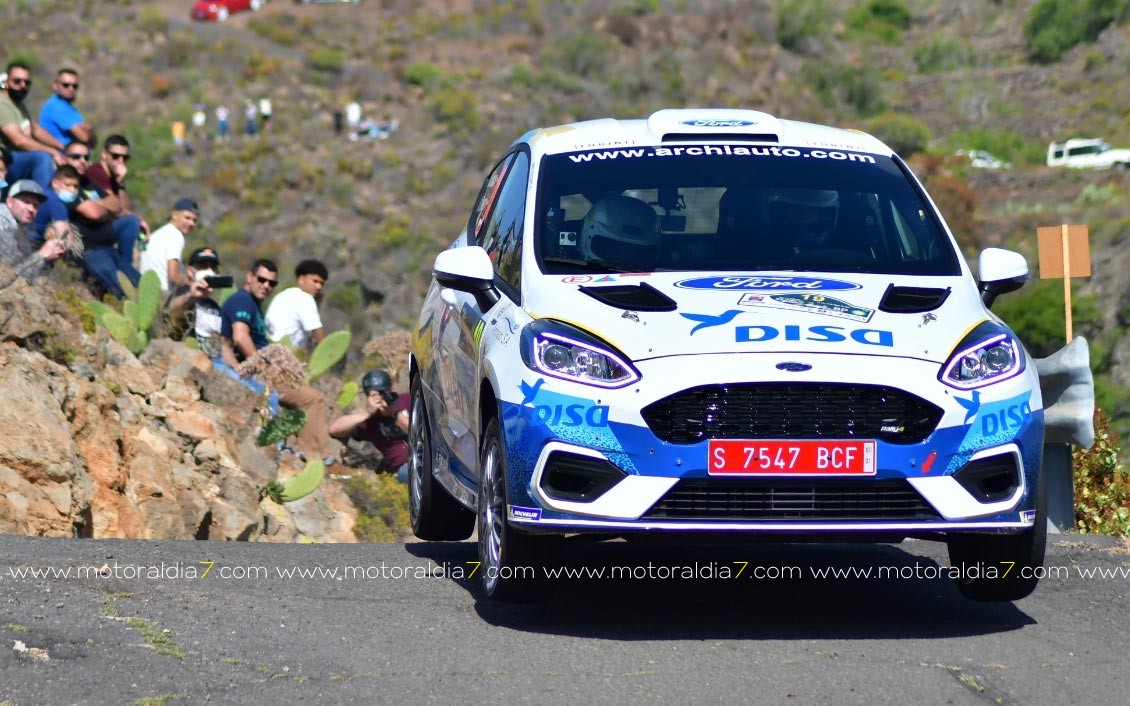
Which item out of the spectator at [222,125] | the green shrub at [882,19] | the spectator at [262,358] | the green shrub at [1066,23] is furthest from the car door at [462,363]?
the green shrub at [882,19]

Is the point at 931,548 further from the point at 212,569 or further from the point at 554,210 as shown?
the point at 212,569

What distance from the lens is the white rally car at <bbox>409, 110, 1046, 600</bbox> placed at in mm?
5836

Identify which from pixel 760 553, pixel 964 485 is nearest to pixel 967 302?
pixel 964 485

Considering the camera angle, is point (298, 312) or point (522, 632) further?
point (298, 312)

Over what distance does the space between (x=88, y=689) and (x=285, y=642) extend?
0.99m

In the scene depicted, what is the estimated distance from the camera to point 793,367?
584 centimetres

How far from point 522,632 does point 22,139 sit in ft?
31.4

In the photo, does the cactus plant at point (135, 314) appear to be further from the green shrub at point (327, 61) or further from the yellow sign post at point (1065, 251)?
the green shrub at point (327, 61)

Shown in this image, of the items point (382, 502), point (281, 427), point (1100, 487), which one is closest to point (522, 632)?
point (1100, 487)

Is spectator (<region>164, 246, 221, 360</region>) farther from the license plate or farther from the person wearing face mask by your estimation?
the license plate

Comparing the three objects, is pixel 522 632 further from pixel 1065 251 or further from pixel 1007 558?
pixel 1065 251

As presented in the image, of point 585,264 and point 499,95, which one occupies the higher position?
point 499,95

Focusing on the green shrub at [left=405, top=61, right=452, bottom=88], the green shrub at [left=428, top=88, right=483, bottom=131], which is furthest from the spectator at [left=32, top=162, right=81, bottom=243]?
the green shrub at [left=405, top=61, right=452, bottom=88]

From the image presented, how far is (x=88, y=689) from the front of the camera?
486 centimetres
